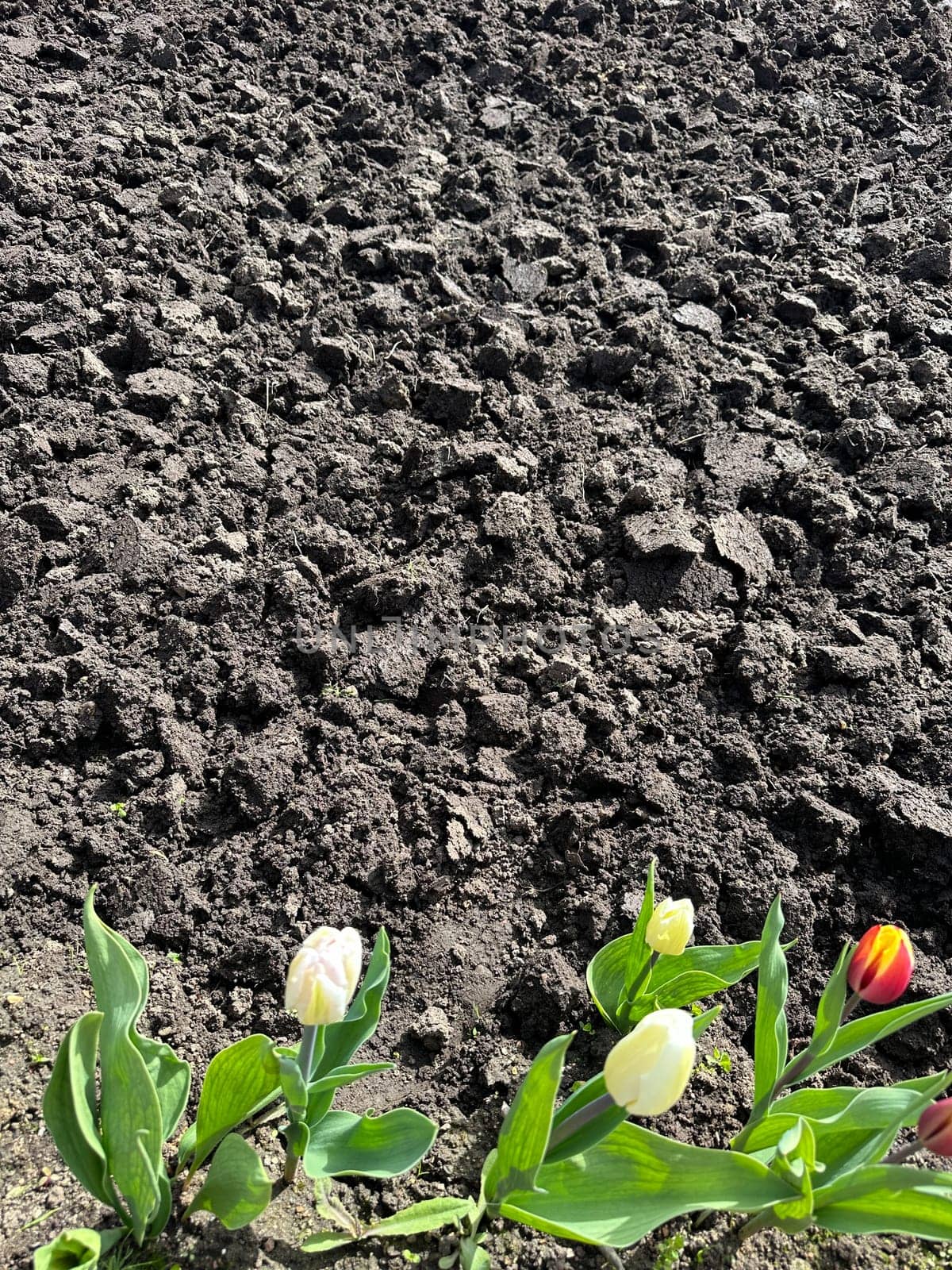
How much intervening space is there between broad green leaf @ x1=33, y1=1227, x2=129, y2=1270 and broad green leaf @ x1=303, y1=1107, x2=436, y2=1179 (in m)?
0.33

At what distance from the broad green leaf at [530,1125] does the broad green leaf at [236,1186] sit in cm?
35

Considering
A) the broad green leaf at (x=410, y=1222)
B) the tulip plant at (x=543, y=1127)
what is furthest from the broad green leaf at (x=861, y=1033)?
the broad green leaf at (x=410, y=1222)

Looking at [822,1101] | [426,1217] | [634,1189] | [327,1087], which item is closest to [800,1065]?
[822,1101]

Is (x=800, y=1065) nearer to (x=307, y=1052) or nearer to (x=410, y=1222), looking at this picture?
(x=410, y=1222)

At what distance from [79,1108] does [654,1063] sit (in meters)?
0.77

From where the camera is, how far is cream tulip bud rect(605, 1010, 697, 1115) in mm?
1254

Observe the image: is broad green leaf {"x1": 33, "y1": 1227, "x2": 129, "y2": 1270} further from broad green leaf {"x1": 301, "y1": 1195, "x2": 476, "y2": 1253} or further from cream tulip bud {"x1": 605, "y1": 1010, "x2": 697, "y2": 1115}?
cream tulip bud {"x1": 605, "y1": 1010, "x2": 697, "y2": 1115}

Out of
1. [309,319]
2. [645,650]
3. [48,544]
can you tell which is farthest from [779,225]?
[48,544]

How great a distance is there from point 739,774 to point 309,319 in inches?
77.2

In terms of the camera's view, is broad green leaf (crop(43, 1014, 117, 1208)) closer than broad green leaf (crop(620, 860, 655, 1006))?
Yes

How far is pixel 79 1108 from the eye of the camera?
1364mm

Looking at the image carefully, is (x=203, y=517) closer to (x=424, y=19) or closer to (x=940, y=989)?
(x=940, y=989)

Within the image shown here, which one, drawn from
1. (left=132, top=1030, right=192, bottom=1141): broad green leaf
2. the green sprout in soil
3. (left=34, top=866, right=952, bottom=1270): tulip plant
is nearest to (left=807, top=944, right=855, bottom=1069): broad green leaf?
(left=34, top=866, right=952, bottom=1270): tulip plant

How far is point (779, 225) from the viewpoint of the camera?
3.74 m
